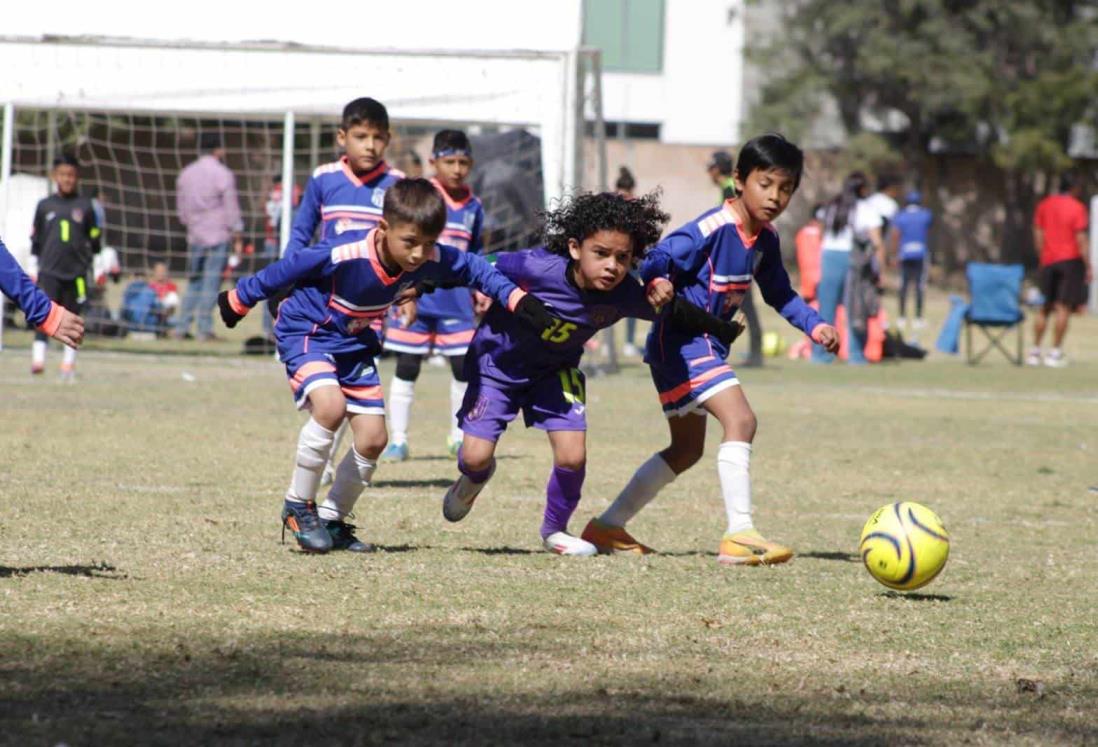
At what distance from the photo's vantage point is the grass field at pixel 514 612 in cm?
435

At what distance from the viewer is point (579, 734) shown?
4.17m

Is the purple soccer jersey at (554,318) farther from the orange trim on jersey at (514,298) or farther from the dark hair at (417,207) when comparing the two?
the dark hair at (417,207)

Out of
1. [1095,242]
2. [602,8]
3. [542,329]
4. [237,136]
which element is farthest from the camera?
[602,8]

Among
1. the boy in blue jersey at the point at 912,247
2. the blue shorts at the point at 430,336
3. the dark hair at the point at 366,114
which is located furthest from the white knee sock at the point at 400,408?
the boy in blue jersey at the point at 912,247

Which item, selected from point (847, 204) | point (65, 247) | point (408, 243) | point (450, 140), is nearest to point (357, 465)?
point (408, 243)

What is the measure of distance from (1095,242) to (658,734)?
3241 centimetres

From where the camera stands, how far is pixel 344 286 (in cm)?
691

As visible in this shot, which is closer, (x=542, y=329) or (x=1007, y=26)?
(x=542, y=329)

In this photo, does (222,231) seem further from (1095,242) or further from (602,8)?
(602,8)

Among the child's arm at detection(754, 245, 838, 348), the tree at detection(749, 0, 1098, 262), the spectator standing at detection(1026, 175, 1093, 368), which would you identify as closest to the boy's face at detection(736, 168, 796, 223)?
the child's arm at detection(754, 245, 838, 348)

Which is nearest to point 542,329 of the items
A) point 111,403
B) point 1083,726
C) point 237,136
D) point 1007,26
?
point 1083,726

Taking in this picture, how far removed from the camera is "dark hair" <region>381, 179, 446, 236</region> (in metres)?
6.66

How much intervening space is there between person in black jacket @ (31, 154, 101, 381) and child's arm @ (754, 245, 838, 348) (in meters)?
9.00

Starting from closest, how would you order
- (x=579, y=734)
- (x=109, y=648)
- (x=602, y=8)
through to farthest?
1. (x=579, y=734)
2. (x=109, y=648)
3. (x=602, y=8)
